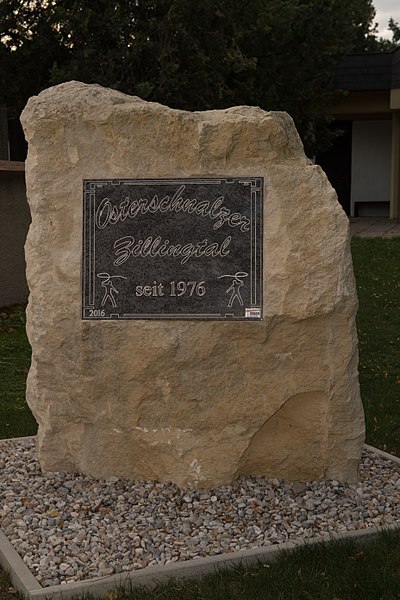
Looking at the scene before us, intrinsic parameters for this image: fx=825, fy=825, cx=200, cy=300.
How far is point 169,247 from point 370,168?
20091 mm

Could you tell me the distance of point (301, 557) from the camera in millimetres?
4316

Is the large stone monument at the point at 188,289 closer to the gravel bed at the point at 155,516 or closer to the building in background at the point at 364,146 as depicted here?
the gravel bed at the point at 155,516

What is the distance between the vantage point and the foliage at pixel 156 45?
15.6 m

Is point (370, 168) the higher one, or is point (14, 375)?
point (370, 168)

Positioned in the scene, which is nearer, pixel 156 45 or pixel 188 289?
pixel 188 289

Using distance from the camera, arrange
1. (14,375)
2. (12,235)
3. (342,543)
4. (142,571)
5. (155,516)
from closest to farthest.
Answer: (142,571) < (342,543) < (155,516) < (14,375) < (12,235)

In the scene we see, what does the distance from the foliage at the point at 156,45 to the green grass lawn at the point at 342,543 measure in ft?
17.6

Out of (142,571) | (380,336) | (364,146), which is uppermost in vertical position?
(364,146)

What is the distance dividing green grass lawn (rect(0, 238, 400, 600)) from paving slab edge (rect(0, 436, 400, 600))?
2.1 inches

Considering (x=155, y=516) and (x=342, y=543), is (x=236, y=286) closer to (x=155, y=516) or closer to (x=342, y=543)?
(x=155, y=516)

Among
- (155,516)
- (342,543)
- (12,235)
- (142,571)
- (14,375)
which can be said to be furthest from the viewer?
(12,235)

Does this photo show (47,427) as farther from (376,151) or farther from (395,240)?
(376,151)

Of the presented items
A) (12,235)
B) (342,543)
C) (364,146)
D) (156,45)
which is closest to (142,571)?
(342,543)

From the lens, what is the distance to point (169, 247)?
5.07m
